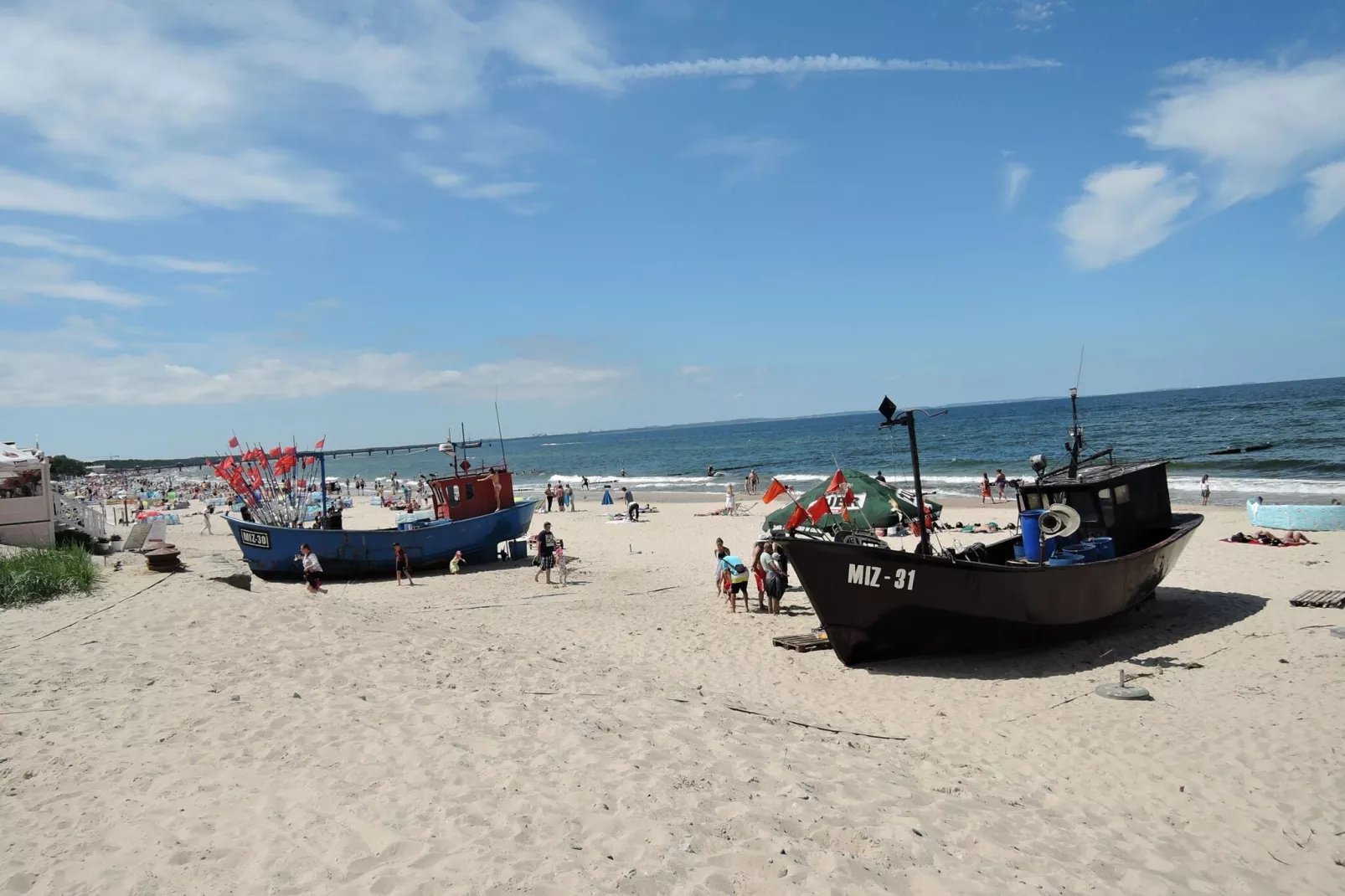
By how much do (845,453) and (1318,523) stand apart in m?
51.8

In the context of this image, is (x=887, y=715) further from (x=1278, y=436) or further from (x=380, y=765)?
(x=1278, y=436)

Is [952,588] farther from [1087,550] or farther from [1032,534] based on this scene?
[1087,550]

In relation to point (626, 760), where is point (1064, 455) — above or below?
below

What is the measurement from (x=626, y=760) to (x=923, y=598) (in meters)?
5.65

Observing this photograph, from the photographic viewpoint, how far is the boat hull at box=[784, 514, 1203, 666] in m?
10.2

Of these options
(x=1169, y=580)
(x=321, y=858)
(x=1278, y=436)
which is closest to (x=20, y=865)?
(x=321, y=858)

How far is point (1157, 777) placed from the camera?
707 centimetres

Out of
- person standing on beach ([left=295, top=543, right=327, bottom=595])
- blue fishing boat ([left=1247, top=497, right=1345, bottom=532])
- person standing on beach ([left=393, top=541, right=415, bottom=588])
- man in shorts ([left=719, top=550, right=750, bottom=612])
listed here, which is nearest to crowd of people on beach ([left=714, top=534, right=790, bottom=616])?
man in shorts ([left=719, top=550, right=750, bottom=612])

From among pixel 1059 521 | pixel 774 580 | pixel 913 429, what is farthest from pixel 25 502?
pixel 1059 521

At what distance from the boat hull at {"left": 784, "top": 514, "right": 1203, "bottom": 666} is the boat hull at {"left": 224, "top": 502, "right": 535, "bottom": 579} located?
39.5 feet

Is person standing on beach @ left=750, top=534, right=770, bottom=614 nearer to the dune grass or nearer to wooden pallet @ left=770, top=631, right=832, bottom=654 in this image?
wooden pallet @ left=770, top=631, right=832, bottom=654

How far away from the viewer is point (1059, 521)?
38.4ft

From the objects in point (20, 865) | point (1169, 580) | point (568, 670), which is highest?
point (20, 865)

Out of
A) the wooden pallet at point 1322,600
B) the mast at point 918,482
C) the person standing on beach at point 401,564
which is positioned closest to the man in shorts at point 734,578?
the mast at point 918,482
